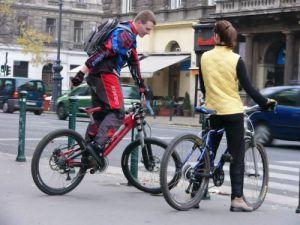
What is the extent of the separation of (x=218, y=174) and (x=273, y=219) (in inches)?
28.9

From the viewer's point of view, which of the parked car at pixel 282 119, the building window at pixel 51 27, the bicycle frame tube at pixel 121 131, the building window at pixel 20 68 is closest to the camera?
the bicycle frame tube at pixel 121 131

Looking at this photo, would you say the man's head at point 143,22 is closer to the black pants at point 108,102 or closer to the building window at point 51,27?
the black pants at point 108,102

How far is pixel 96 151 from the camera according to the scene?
7887 mm

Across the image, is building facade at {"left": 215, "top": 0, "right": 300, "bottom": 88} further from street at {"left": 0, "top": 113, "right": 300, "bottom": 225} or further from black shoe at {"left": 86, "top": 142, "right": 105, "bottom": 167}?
black shoe at {"left": 86, "top": 142, "right": 105, "bottom": 167}

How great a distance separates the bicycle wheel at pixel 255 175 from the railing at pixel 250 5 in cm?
2686

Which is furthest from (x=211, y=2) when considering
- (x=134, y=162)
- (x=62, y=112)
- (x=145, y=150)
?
(x=145, y=150)

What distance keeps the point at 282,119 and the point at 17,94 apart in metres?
19.6

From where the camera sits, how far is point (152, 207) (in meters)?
7.36

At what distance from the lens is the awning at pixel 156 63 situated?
4147cm

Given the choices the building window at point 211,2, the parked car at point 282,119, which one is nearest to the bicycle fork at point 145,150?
the parked car at point 282,119

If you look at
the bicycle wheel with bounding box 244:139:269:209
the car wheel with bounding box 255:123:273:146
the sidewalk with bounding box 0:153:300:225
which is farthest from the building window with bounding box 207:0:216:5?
the bicycle wheel with bounding box 244:139:269:209

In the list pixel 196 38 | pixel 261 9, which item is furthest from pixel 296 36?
pixel 196 38

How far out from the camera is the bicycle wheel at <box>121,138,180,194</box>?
26.9ft

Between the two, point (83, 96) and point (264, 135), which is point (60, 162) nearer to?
point (264, 135)
